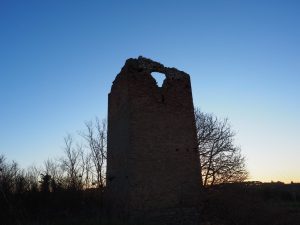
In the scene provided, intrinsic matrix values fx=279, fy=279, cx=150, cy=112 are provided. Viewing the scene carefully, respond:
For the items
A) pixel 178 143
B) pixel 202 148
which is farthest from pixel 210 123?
pixel 178 143

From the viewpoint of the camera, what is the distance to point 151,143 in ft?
32.7

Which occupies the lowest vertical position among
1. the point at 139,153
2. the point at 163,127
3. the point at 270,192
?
the point at 270,192

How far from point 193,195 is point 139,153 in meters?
2.59

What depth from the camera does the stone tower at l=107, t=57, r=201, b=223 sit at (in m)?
9.45

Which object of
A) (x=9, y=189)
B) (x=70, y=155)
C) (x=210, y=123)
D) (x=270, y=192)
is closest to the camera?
(x=9, y=189)

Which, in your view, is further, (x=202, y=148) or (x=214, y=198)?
(x=202, y=148)

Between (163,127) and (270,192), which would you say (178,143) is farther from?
(270,192)

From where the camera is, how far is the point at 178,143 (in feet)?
34.4

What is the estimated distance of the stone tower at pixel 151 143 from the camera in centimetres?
945

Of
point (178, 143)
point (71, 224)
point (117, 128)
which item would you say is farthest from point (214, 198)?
point (71, 224)

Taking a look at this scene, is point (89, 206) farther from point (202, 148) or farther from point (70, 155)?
point (70, 155)

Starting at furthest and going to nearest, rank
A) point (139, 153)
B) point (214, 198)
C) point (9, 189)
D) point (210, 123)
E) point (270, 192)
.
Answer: point (270, 192), point (210, 123), point (214, 198), point (9, 189), point (139, 153)

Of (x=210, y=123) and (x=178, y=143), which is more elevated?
(x=210, y=123)

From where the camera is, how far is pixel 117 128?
10969mm
